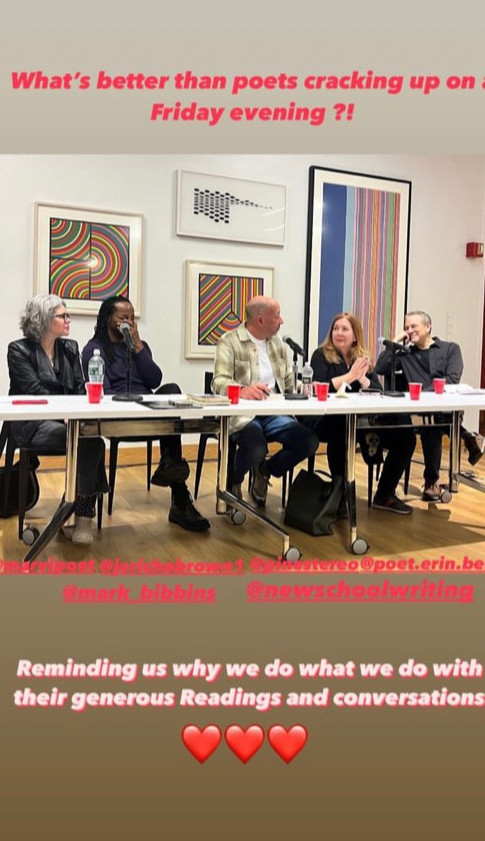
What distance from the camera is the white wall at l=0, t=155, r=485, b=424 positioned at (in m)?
4.57

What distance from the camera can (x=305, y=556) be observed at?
2.82 m

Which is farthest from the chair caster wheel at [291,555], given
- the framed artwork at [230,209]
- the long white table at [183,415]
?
the framed artwork at [230,209]

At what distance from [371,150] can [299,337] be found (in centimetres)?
358

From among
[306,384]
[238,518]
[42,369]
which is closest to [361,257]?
[306,384]

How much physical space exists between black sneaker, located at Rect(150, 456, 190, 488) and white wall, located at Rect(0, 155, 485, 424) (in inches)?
74.8

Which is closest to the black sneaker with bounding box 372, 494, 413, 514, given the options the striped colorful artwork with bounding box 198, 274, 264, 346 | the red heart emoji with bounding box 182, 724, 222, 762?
the striped colorful artwork with bounding box 198, 274, 264, 346

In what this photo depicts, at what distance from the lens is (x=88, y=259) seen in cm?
475

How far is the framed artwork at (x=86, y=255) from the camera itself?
4.61 metres

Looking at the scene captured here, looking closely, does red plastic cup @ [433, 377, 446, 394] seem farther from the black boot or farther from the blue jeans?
the black boot

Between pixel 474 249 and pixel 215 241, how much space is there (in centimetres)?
255

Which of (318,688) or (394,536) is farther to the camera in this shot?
(394,536)

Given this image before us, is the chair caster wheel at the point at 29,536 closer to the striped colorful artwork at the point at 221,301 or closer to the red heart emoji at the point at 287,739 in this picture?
the red heart emoji at the point at 287,739

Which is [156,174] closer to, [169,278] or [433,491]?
[169,278]

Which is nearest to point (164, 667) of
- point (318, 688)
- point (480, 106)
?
point (318, 688)
